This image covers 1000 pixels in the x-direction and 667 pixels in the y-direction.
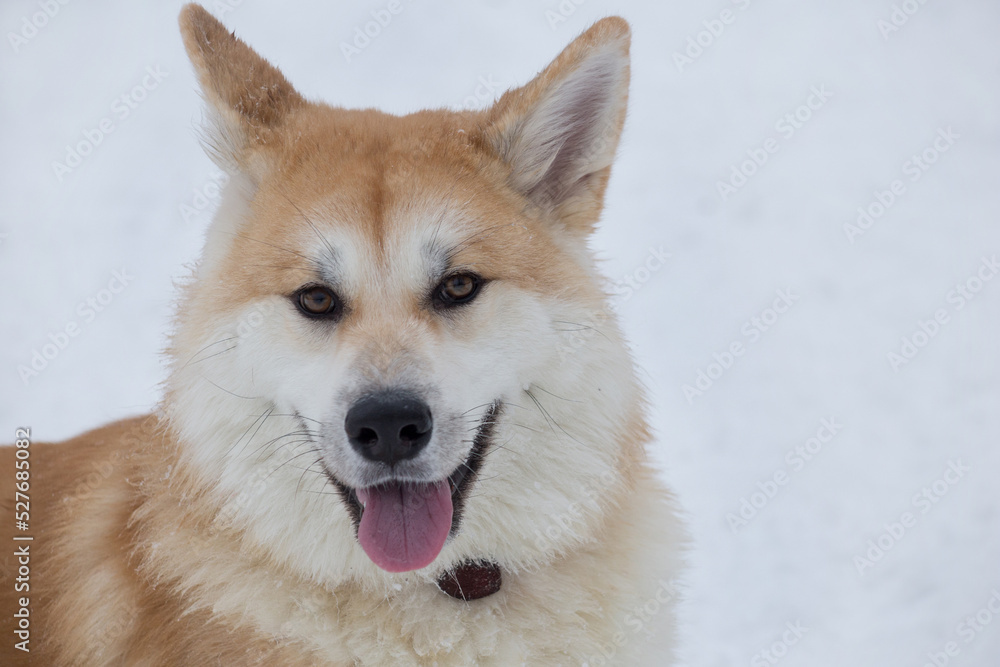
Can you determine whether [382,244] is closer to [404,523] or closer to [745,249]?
[404,523]

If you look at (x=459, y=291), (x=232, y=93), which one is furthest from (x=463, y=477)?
(x=232, y=93)

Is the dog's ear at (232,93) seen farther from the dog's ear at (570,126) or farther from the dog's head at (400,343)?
the dog's ear at (570,126)

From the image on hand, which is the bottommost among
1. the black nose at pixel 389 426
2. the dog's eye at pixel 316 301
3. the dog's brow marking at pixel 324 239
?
the black nose at pixel 389 426

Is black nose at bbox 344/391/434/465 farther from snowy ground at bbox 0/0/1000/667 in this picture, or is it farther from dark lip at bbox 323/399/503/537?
snowy ground at bbox 0/0/1000/667

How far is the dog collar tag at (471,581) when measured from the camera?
252 centimetres

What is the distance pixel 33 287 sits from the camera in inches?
226

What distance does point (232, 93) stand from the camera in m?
2.72

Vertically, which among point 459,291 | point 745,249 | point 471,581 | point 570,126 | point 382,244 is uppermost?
point 570,126

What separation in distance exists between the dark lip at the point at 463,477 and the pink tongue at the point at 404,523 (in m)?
0.03

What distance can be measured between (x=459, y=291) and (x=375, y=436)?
1.96 ft

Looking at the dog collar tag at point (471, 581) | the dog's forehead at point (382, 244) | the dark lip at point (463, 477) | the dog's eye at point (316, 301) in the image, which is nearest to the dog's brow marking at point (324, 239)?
the dog's forehead at point (382, 244)

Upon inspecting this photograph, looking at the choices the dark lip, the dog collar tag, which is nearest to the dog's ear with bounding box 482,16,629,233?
the dark lip

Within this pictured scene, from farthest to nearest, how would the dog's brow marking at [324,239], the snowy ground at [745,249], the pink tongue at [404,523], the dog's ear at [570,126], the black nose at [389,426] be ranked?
the snowy ground at [745,249] → the dog's ear at [570,126] → the dog's brow marking at [324,239] → the pink tongue at [404,523] → the black nose at [389,426]

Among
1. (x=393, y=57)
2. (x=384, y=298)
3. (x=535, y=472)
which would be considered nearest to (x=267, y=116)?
(x=384, y=298)
